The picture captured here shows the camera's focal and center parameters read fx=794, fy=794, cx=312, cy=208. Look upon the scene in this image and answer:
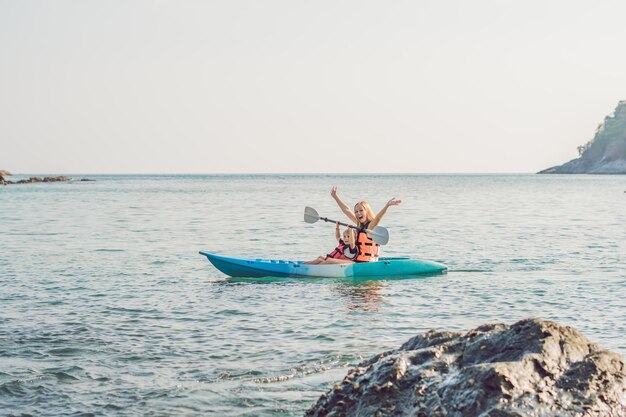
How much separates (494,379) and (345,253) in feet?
40.5

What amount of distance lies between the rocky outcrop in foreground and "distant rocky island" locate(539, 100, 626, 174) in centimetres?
15897

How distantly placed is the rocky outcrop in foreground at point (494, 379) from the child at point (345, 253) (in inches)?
431

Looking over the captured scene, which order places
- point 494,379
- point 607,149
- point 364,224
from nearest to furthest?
1. point 494,379
2. point 364,224
3. point 607,149

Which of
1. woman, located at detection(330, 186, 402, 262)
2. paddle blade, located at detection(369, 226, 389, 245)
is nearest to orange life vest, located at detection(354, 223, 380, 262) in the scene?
Result: woman, located at detection(330, 186, 402, 262)

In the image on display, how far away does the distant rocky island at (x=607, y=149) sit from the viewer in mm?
154125

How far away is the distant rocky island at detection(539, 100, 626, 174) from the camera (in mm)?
154125

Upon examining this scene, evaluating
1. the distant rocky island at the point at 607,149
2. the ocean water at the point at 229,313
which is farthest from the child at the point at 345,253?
the distant rocky island at the point at 607,149

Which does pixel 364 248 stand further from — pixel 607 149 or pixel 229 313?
pixel 607 149

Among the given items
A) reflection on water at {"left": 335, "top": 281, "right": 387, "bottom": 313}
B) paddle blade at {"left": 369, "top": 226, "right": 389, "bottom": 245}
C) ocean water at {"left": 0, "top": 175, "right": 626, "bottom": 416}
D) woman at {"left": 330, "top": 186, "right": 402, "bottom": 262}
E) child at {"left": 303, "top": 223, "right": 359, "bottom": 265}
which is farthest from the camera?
child at {"left": 303, "top": 223, "right": 359, "bottom": 265}

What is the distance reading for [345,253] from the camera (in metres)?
16.5

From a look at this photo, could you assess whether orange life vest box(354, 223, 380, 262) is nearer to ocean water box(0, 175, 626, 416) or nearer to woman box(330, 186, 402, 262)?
woman box(330, 186, 402, 262)

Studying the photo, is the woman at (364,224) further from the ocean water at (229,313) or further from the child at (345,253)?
the ocean water at (229,313)

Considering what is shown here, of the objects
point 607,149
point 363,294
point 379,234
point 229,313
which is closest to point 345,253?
point 379,234

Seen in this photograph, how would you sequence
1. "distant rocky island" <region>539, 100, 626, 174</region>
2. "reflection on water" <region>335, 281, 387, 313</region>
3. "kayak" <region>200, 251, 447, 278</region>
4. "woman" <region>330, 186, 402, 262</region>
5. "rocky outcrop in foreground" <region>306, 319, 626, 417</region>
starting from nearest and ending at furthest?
1. "rocky outcrop in foreground" <region>306, 319, 626, 417</region>
2. "reflection on water" <region>335, 281, 387, 313</region>
3. "woman" <region>330, 186, 402, 262</region>
4. "kayak" <region>200, 251, 447, 278</region>
5. "distant rocky island" <region>539, 100, 626, 174</region>
